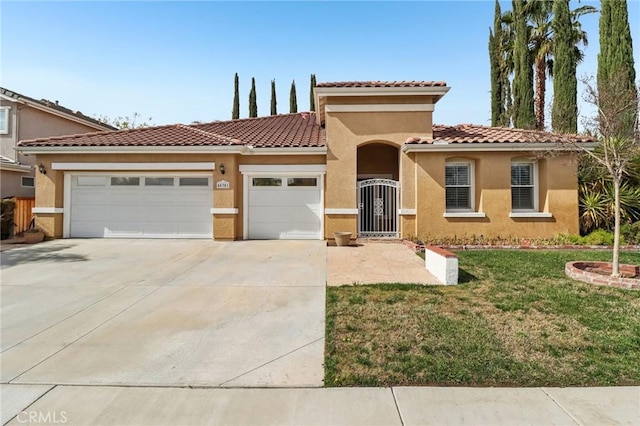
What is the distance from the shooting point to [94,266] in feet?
27.6

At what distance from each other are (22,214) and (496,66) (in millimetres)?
32976

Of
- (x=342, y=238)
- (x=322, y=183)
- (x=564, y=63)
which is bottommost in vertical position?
(x=342, y=238)

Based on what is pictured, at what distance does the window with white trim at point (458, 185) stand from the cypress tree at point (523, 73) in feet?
48.2

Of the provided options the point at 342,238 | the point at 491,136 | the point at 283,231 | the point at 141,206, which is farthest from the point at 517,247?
the point at 141,206

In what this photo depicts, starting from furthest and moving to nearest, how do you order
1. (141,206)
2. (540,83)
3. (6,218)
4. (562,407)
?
(540,83), (6,218), (141,206), (562,407)

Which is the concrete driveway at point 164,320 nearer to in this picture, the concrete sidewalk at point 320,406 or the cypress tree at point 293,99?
the concrete sidewalk at point 320,406

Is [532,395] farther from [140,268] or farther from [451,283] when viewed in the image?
[140,268]

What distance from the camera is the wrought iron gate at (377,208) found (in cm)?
1243

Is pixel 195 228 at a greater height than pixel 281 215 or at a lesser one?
lesser

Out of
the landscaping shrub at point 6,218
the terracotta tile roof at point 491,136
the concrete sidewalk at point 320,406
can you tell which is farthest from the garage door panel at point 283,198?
the landscaping shrub at point 6,218

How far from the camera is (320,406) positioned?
3162 mm

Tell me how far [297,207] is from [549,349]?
369 inches

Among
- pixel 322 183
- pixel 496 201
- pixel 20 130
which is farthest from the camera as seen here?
pixel 20 130

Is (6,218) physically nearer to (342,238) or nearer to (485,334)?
(342,238)
